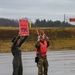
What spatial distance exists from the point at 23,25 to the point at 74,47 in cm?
2477

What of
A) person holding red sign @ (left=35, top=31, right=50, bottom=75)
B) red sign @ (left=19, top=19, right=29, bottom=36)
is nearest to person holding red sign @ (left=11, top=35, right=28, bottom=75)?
red sign @ (left=19, top=19, right=29, bottom=36)

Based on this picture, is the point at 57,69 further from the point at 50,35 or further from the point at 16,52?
the point at 50,35

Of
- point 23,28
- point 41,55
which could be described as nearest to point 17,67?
point 23,28

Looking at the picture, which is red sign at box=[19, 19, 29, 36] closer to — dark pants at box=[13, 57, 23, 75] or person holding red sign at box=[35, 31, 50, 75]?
dark pants at box=[13, 57, 23, 75]

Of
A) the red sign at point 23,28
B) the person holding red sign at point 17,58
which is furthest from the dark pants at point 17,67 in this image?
the red sign at point 23,28

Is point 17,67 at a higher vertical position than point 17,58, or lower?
lower

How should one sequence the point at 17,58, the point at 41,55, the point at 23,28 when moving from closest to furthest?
1. the point at 23,28
2. the point at 17,58
3. the point at 41,55

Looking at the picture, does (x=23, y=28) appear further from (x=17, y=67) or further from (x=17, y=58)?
(x=17, y=67)

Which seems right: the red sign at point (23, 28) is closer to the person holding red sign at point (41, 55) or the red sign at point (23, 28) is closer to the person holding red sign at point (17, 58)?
the person holding red sign at point (17, 58)

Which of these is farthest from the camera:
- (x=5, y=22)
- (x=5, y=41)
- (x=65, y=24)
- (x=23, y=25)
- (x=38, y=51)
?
(x=5, y=22)

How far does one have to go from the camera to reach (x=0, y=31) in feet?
147

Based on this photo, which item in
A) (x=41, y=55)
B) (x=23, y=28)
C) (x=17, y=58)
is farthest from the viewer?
(x=41, y=55)

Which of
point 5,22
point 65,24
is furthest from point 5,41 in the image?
point 5,22

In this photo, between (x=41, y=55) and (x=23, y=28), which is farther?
(x=41, y=55)
